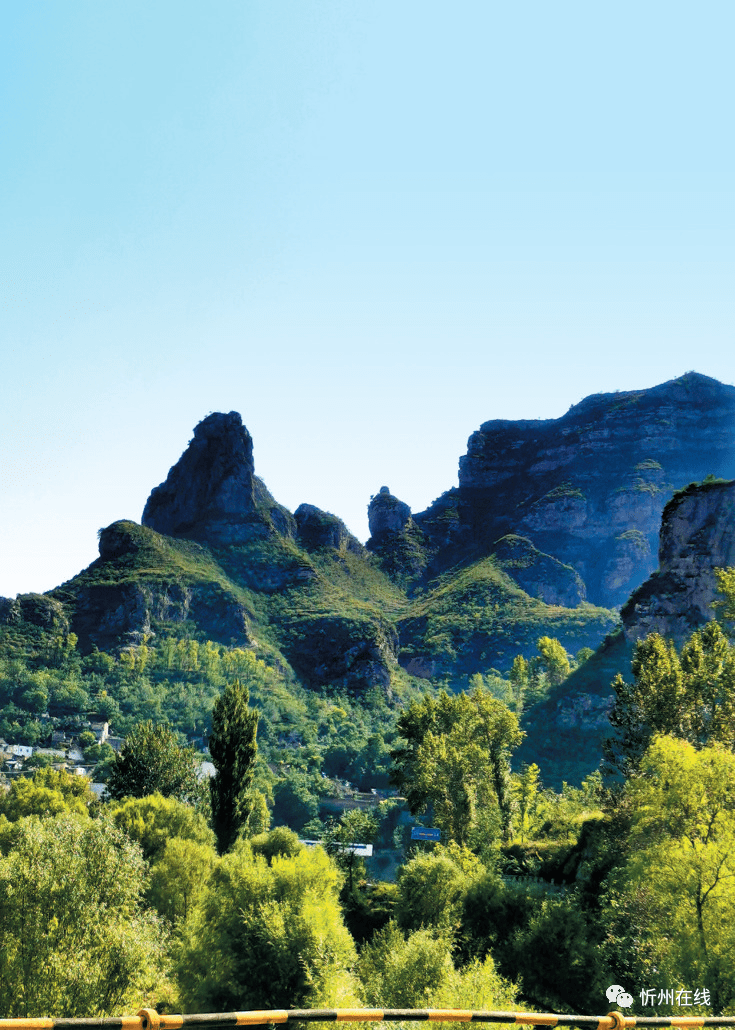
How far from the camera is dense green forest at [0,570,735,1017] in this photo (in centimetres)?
2673

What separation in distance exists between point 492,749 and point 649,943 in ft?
90.1

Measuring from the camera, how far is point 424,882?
44250 mm

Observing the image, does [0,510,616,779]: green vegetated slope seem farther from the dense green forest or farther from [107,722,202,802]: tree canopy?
the dense green forest

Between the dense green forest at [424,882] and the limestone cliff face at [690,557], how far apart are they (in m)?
19.3

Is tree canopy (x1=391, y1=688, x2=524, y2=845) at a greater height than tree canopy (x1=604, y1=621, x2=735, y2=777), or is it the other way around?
tree canopy (x1=604, y1=621, x2=735, y2=777)

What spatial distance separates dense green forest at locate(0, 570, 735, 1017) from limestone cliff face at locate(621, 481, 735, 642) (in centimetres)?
1933

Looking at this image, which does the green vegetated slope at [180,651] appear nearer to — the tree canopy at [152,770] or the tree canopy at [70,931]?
the tree canopy at [152,770]

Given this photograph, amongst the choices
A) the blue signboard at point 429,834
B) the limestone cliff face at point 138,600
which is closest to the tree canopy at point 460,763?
the blue signboard at point 429,834

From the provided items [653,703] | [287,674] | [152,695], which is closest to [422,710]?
[653,703]

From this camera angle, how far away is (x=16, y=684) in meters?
147

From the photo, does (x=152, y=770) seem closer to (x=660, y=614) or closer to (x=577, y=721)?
(x=660, y=614)

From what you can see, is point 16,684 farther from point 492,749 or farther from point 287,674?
point 492,749

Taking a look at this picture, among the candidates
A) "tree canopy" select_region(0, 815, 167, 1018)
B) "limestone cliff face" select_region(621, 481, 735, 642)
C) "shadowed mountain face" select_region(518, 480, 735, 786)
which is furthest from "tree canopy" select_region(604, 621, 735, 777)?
"limestone cliff face" select_region(621, 481, 735, 642)

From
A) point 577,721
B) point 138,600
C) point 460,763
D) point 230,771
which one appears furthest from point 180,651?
point 460,763
